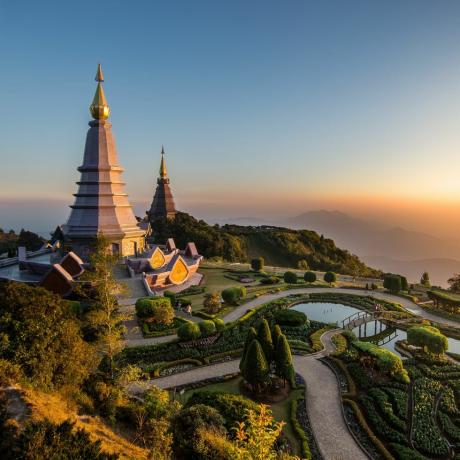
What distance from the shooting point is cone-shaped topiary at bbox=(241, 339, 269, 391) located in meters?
18.2

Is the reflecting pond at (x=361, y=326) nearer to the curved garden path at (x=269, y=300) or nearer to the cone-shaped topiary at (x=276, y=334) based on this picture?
the curved garden path at (x=269, y=300)

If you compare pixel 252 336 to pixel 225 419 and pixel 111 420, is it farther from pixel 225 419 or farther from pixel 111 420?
pixel 111 420

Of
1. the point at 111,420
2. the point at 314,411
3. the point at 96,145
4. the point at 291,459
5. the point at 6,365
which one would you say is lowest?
the point at 314,411

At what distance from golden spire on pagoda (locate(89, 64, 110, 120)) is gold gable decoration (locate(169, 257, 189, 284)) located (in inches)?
821

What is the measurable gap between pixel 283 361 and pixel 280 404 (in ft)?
7.22

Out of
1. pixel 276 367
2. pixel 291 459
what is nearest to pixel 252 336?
pixel 276 367

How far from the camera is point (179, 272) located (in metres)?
43.4

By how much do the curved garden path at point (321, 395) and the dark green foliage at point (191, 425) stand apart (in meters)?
3.36

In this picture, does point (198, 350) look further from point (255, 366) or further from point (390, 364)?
point (390, 364)

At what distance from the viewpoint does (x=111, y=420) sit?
14336 mm

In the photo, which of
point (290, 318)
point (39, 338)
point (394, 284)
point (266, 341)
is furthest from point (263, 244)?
point (39, 338)

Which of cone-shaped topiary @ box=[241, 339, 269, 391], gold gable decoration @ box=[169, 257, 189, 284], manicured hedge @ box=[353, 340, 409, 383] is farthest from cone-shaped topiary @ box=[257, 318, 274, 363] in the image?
gold gable decoration @ box=[169, 257, 189, 284]

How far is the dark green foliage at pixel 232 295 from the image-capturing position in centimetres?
3575

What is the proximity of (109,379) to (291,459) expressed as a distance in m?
10.3
